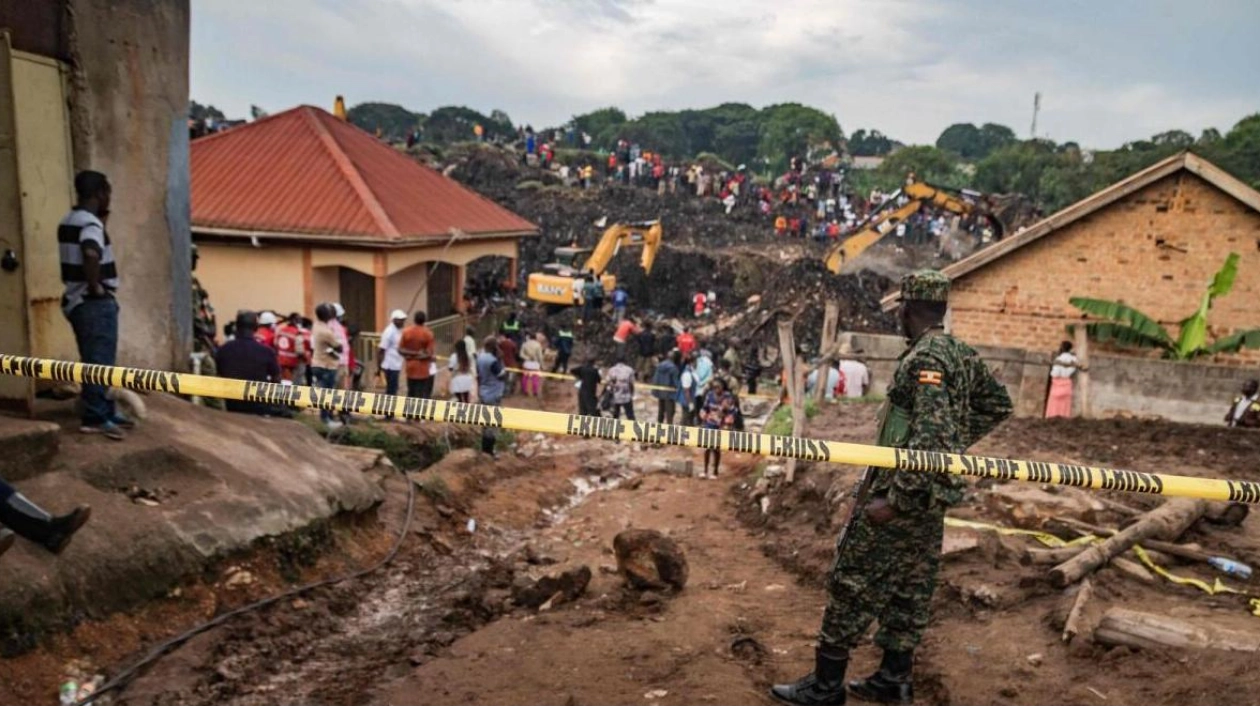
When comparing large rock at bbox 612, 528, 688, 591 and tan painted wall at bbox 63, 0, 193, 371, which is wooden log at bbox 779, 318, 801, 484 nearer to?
large rock at bbox 612, 528, 688, 591

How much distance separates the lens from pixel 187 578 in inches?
185

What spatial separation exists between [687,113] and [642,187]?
67.2m

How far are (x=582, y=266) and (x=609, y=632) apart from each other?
959 inches

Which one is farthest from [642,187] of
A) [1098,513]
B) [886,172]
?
[1098,513]

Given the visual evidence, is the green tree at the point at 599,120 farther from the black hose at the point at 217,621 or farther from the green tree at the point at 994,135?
the black hose at the point at 217,621

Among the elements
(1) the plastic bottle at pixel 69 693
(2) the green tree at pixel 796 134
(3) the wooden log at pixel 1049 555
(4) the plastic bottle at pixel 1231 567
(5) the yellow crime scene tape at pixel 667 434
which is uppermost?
(2) the green tree at pixel 796 134

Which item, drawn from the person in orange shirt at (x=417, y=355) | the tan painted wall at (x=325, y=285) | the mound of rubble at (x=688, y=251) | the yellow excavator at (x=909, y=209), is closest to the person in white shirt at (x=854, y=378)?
the mound of rubble at (x=688, y=251)

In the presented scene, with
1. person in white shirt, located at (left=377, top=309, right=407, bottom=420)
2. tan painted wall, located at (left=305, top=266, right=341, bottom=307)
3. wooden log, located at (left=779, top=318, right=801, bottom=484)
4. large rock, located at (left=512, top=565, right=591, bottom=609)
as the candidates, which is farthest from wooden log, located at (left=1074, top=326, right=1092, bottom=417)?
tan painted wall, located at (left=305, top=266, right=341, bottom=307)

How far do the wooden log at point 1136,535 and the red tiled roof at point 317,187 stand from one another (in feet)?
39.5

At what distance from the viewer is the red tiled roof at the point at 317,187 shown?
14.5 m

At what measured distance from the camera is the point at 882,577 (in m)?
3.50

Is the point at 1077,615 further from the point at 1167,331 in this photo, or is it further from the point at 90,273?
the point at 1167,331

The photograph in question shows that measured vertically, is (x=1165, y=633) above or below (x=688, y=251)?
below

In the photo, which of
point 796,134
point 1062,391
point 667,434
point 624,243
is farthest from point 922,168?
point 667,434
